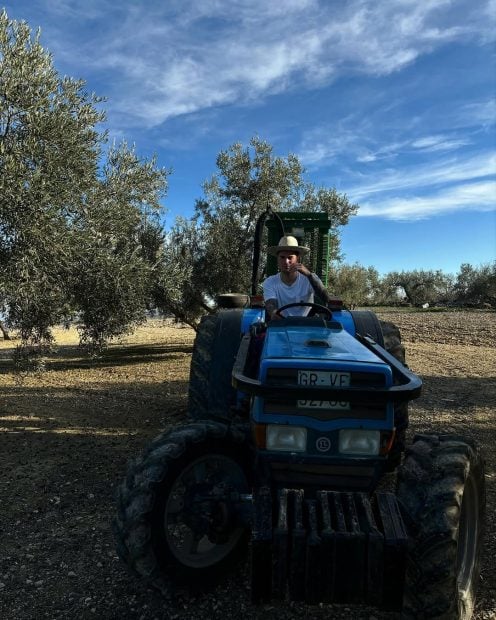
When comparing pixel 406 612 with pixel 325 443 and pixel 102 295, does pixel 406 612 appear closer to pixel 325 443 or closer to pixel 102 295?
pixel 325 443

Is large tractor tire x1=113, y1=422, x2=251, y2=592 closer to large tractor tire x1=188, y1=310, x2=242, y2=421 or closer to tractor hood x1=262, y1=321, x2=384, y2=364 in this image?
tractor hood x1=262, y1=321, x2=384, y2=364

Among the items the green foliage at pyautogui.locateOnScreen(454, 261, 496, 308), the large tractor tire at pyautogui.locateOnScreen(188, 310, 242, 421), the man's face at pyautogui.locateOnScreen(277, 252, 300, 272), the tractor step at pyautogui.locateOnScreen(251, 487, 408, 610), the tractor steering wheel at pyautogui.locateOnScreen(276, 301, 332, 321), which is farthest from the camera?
the green foliage at pyautogui.locateOnScreen(454, 261, 496, 308)

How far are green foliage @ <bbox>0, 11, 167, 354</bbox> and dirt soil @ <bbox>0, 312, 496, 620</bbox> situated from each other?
4.52 feet

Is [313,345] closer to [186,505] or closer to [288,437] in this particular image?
[288,437]

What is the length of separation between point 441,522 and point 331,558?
0.49m

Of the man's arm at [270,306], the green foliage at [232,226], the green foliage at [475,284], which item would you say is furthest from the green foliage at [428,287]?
the man's arm at [270,306]

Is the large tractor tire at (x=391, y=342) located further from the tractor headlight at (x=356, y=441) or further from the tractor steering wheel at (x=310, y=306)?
the tractor headlight at (x=356, y=441)

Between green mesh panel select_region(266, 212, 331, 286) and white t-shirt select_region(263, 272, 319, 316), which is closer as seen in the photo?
white t-shirt select_region(263, 272, 319, 316)

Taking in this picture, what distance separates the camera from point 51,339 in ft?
26.5

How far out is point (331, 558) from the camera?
2053 mm

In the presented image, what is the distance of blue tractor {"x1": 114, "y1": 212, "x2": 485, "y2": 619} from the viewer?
81.7 inches

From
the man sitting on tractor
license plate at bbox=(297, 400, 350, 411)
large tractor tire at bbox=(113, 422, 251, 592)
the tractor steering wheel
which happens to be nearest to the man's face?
the man sitting on tractor

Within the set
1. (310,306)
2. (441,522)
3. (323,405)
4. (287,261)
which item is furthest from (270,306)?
(441,522)

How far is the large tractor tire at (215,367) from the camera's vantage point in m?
4.20
